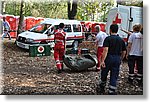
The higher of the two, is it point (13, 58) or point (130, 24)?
point (130, 24)

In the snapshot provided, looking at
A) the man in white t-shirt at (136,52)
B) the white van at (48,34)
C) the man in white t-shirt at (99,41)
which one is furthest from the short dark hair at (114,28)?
the white van at (48,34)

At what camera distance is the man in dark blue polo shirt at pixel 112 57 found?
3.02 meters

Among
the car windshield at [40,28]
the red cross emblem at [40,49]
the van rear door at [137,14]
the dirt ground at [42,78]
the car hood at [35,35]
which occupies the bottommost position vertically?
the dirt ground at [42,78]

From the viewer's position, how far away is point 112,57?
306cm

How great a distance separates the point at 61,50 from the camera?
323cm

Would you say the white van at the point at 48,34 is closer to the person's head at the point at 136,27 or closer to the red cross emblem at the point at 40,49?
the red cross emblem at the point at 40,49

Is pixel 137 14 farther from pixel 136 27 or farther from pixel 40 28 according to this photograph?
pixel 40 28

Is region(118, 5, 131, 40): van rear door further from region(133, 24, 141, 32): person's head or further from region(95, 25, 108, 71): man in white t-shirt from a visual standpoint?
region(95, 25, 108, 71): man in white t-shirt

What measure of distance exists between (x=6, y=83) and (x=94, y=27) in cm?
114

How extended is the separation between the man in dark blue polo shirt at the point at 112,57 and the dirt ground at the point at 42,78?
74 millimetres

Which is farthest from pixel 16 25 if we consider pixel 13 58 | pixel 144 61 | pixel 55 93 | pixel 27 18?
pixel 144 61

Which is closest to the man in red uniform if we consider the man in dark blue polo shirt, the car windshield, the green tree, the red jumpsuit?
the red jumpsuit

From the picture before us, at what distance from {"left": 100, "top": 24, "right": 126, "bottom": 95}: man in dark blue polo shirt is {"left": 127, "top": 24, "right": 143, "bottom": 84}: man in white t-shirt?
0.18 metres

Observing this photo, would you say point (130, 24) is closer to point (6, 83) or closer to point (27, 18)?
point (27, 18)
